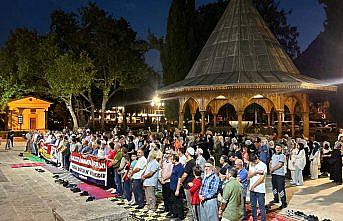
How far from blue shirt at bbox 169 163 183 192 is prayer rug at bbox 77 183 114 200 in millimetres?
3282

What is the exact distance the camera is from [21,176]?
15156mm

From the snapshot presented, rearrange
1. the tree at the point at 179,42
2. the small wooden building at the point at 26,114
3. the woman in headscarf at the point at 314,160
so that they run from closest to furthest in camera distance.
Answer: the woman in headscarf at the point at 314,160, the tree at the point at 179,42, the small wooden building at the point at 26,114

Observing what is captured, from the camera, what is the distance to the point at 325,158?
574 inches

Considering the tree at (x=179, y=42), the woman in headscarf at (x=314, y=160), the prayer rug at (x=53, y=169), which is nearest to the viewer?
the woman in headscarf at (x=314, y=160)

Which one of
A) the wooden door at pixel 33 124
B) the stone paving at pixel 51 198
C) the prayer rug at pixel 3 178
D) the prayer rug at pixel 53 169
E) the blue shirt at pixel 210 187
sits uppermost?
the wooden door at pixel 33 124

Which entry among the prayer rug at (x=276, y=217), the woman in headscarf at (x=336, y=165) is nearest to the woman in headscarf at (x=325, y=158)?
the woman in headscarf at (x=336, y=165)

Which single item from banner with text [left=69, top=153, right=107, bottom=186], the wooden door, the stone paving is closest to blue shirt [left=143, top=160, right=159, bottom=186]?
the stone paving

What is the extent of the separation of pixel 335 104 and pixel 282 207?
68.1 feet

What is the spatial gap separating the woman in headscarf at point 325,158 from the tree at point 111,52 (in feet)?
79.9

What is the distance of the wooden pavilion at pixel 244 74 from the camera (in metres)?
19.1

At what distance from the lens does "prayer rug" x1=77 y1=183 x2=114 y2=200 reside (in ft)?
36.7

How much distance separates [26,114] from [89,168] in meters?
26.4

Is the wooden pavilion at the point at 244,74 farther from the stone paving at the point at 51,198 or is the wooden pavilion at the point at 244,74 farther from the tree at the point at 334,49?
the stone paving at the point at 51,198

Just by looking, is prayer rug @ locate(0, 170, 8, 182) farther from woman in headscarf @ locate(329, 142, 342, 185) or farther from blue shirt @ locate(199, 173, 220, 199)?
woman in headscarf @ locate(329, 142, 342, 185)
